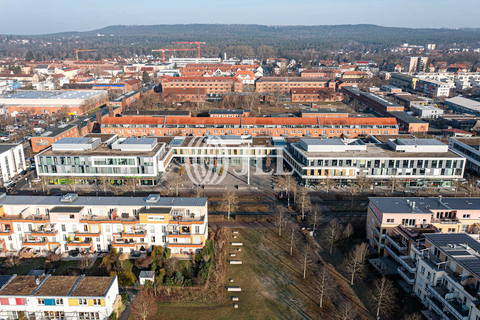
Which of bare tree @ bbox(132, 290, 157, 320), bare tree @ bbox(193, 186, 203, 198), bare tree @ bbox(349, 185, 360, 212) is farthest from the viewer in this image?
bare tree @ bbox(193, 186, 203, 198)

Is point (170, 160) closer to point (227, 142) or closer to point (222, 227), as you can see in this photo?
point (227, 142)

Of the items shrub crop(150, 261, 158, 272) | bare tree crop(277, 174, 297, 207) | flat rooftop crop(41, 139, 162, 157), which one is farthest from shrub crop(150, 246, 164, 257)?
flat rooftop crop(41, 139, 162, 157)

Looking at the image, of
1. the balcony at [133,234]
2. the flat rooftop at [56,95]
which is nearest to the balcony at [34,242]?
the balcony at [133,234]

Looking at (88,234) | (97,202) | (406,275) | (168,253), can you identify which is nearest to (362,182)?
(406,275)

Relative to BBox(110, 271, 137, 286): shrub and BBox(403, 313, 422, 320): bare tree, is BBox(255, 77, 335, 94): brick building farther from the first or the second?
BBox(403, 313, 422, 320): bare tree

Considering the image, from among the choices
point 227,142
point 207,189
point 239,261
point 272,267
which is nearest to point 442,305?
point 272,267

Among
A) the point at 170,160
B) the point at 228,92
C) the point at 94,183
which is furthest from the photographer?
the point at 228,92
